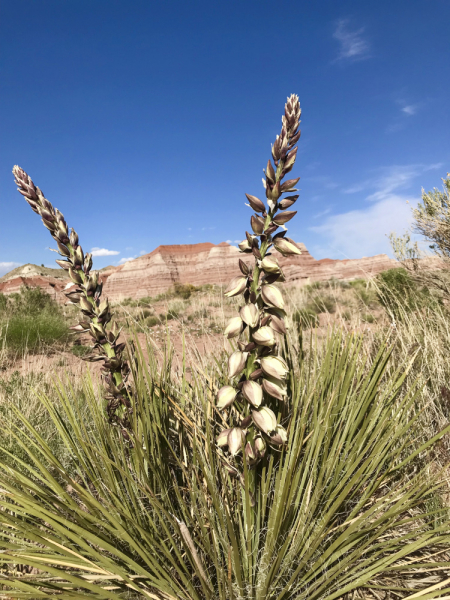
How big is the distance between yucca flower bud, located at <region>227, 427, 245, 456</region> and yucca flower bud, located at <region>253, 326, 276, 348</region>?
322 millimetres

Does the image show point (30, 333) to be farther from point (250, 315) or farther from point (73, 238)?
point (250, 315)

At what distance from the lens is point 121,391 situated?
1356 millimetres

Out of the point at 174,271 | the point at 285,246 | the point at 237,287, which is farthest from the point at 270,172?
the point at 174,271

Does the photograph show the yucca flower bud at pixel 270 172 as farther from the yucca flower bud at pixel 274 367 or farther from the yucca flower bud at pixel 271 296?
the yucca flower bud at pixel 274 367

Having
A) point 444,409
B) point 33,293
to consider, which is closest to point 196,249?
point 33,293

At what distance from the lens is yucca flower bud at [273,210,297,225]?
1038 millimetres

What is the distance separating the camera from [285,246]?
1053 mm

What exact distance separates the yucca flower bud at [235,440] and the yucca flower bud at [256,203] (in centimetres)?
72

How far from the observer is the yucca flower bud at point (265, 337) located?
102cm

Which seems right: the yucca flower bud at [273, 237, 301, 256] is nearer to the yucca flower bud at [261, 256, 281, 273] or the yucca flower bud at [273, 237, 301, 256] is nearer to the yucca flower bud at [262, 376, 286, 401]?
the yucca flower bud at [261, 256, 281, 273]

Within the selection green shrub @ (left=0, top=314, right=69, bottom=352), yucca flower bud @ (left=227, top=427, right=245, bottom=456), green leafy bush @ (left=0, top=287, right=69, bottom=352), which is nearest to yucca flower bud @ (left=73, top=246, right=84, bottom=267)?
yucca flower bud @ (left=227, top=427, right=245, bottom=456)

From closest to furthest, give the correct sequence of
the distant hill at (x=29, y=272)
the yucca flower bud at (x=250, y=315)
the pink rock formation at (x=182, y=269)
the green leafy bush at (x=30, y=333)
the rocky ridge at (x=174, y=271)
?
the yucca flower bud at (x=250, y=315), the green leafy bush at (x=30, y=333), the rocky ridge at (x=174, y=271), the pink rock formation at (x=182, y=269), the distant hill at (x=29, y=272)

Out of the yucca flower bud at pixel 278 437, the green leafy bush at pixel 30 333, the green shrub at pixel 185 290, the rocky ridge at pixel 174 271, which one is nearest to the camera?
the yucca flower bud at pixel 278 437

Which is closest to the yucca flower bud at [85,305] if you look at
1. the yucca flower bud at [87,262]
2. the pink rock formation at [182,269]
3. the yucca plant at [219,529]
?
the yucca flower bud at [87,262]
